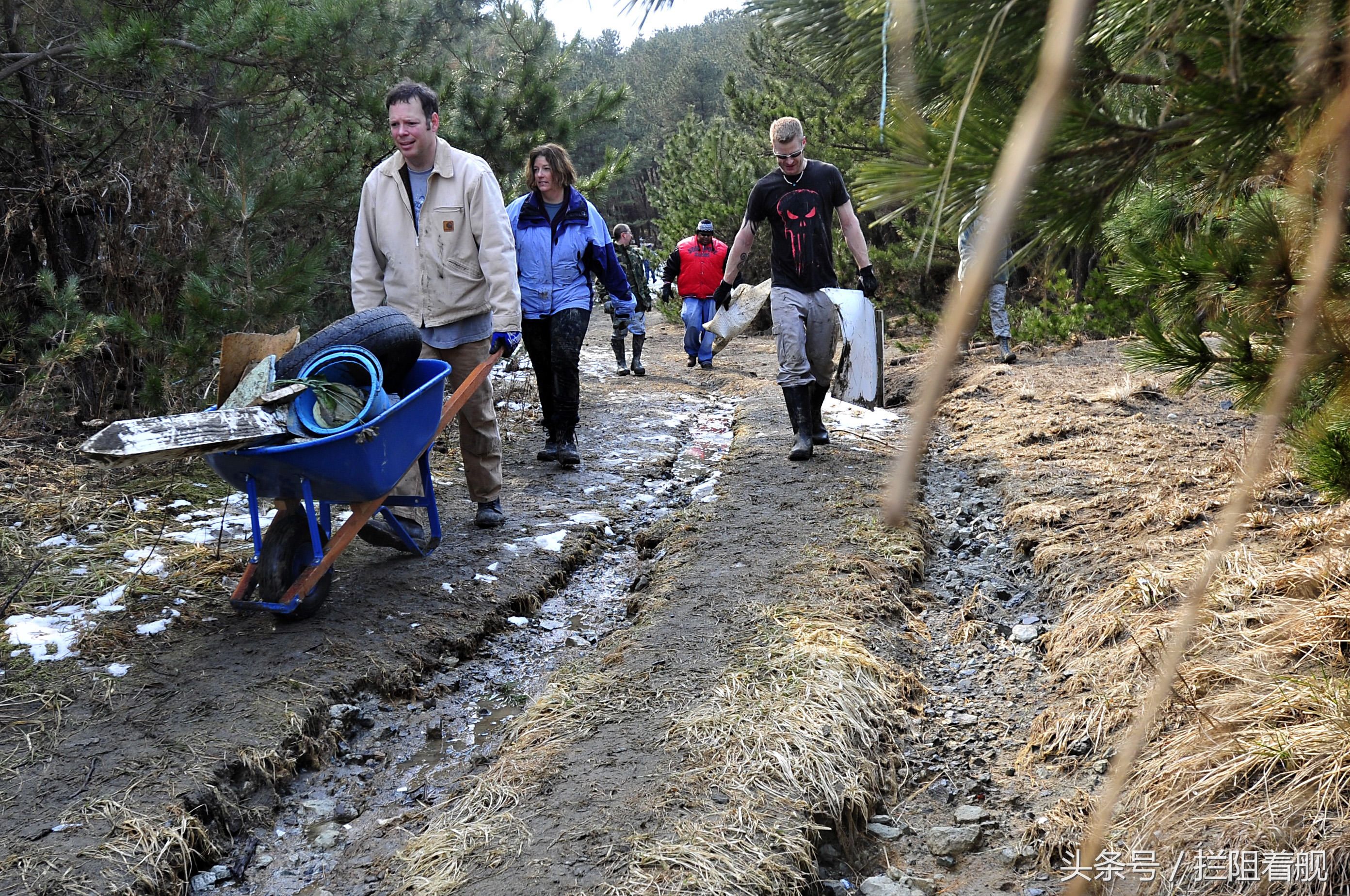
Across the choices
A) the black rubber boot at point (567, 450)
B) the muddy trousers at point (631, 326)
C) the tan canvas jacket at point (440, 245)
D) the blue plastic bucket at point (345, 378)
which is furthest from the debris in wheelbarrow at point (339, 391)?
the muddy trousers at point (631, 326)

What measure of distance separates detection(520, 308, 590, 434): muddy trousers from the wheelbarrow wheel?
2565 mm

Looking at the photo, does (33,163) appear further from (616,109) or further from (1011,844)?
(1011,844)

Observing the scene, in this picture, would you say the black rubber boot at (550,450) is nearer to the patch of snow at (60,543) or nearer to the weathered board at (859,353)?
the weathered board at (859,353)

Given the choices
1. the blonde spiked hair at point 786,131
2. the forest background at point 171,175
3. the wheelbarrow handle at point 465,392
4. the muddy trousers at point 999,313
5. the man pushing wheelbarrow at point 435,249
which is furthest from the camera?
the muddy trousers at point 999,313

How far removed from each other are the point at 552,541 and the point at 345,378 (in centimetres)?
146

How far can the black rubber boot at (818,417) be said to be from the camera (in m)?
6.57

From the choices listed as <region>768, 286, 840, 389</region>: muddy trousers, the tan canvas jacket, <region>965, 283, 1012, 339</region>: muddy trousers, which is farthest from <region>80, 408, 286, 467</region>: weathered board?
<region>965, 283, 1012, 339</region>: muddy trousers

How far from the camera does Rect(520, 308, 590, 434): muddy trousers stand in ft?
20.8

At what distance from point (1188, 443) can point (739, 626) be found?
3199mm

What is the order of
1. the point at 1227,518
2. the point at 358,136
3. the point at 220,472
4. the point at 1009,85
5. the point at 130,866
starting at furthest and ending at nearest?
the point at 358,136 < the point at 220,472 < the point at 130,866 < the point at 1009,85 < the point at 1227,518

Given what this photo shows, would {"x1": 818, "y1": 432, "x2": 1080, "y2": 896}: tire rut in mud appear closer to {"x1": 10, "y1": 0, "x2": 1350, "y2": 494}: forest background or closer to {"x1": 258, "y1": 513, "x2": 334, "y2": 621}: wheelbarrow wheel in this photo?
{"x1": 10, "y1": 0, "x2": 1350, "y2": 494}: forest background

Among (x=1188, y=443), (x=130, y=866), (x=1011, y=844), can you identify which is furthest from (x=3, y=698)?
(x=1188, y=443)

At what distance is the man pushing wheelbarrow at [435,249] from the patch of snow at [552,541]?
57cm

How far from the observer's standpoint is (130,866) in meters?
2.51
